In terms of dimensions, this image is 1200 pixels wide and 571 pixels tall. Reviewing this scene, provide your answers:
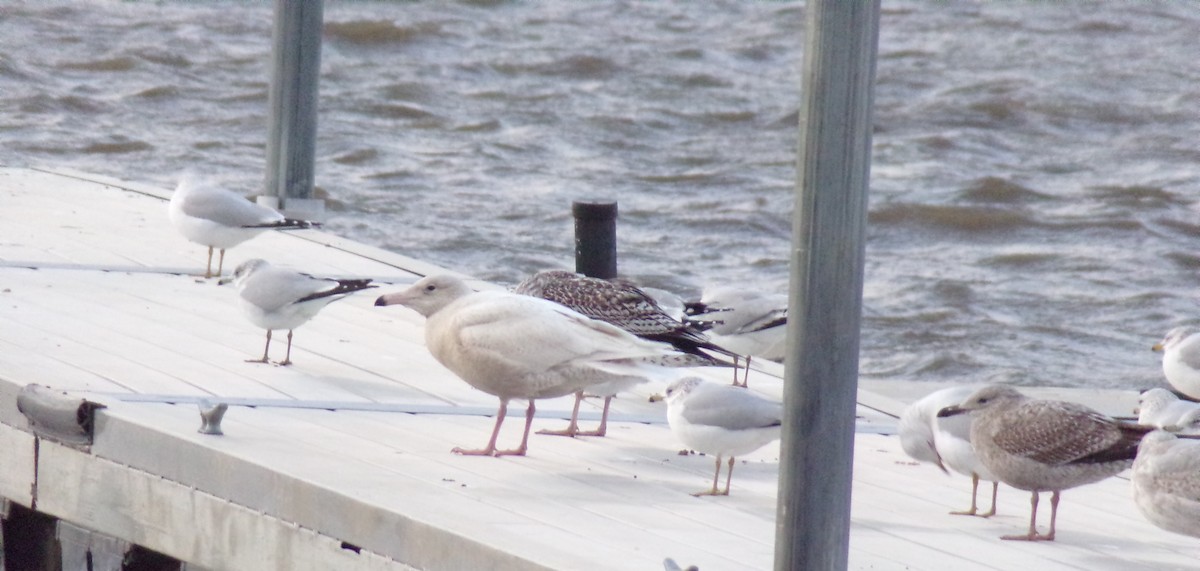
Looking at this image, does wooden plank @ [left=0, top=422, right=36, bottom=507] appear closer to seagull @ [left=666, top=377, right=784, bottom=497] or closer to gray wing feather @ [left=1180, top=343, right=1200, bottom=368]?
seagull @ [left=666, top=377, right=784, bottom=497]

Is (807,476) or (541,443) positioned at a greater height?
(807,476)

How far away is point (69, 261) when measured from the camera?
26.1 feet

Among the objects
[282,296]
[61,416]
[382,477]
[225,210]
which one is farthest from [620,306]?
[225,210]

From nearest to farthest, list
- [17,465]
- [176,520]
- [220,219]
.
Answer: [176,520] < [17,465] < [220,219]

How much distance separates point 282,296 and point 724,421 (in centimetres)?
194

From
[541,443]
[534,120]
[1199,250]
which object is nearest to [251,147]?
[534,120]

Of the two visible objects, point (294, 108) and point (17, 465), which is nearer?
point (17, 465)

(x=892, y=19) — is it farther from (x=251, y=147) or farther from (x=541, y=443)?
(x=541, y=443)

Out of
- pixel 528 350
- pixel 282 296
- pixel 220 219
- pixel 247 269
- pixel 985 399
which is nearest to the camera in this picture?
pixel 985 399

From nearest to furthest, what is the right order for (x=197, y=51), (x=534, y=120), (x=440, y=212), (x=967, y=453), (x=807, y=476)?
(x=807, y=476) < (x=967, y=453) < (x=440, y=212) < (x=534, y=120) < (x=197, y=51)

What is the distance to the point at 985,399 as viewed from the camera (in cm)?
516

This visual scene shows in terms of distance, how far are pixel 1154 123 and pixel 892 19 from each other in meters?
5.85

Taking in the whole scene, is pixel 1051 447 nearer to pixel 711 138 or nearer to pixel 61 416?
pixel 61 416

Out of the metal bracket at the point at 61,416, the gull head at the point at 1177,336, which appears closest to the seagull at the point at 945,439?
the metal bracket at the point at 61,416
